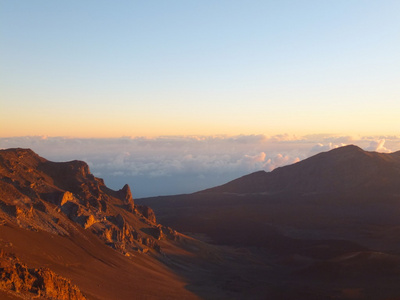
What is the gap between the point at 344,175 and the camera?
180 metres

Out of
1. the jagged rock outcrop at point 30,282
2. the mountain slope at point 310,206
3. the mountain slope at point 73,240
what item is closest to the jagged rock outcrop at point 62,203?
the mountain slope at point 73,240

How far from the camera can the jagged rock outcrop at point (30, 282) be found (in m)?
30.7

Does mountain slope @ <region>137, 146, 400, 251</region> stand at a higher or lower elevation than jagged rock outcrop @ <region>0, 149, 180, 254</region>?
lower

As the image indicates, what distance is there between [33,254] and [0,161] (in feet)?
87.5

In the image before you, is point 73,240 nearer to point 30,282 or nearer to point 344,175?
point 30,282

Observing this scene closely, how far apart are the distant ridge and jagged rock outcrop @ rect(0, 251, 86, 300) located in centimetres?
14546

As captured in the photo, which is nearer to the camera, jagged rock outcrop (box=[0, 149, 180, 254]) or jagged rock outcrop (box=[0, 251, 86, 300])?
jagged rock outcrop (box=[0, 251, 86, 300])

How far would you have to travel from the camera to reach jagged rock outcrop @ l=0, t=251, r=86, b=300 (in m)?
30.7

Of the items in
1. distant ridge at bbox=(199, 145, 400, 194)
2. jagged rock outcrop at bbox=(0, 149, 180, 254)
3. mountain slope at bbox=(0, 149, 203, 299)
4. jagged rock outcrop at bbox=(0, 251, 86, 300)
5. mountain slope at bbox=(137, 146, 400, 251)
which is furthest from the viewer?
distant ridge at bbox=(199, 145, 400, 194)

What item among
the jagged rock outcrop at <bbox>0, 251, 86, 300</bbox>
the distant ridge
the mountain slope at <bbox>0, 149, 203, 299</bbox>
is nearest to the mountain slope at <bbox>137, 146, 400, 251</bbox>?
the distant ridge

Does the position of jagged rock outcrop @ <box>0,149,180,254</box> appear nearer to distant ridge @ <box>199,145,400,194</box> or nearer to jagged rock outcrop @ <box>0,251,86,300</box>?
jagged rock outcrop @ <box>0,251,86,300</box>

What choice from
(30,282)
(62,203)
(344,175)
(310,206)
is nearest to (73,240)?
(62,203)

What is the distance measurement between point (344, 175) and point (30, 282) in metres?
164

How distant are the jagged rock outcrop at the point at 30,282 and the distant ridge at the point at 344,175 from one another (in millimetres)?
145460
